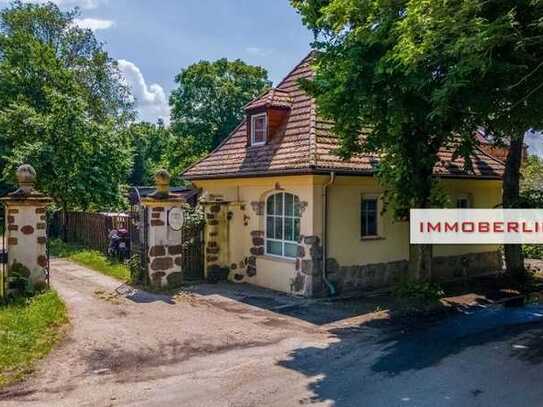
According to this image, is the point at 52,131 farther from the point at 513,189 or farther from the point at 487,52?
the point at 487,52

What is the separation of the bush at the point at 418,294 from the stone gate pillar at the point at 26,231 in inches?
321

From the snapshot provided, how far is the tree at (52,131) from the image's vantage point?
21312 mm

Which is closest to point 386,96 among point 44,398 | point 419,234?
point 419,234

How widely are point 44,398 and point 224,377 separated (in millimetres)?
2257

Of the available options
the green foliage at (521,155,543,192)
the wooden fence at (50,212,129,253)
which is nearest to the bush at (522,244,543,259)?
the green foliage at (521,155,543,192)

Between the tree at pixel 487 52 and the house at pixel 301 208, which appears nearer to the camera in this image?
the tree at pixel 487 52

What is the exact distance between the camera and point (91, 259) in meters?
16.7

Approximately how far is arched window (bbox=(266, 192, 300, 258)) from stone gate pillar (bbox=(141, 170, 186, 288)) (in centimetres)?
252

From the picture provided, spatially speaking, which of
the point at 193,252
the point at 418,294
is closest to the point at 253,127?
the point at 193,252

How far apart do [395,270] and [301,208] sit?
3.56 meters

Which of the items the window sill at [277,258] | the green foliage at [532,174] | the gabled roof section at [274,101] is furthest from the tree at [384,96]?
the green foliage at [532,174]

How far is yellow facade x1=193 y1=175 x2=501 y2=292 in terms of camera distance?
12.4m

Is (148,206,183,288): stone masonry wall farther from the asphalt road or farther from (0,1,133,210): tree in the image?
(0,1,133,210): tree

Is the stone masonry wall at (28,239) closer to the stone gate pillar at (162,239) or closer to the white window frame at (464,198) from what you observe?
the stone gate pillar at (162,239)
